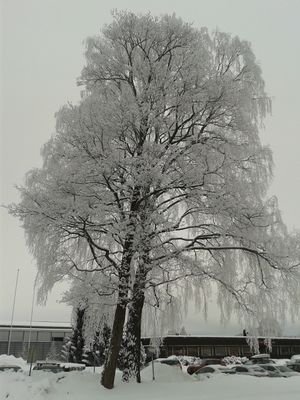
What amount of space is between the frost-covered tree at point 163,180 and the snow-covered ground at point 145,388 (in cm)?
91

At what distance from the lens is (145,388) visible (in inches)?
561

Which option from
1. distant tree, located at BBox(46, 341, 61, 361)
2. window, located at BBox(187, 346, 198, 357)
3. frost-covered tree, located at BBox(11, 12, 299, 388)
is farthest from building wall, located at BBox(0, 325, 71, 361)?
frost-covered tree, located at BBox(11, 12, 299, 388)

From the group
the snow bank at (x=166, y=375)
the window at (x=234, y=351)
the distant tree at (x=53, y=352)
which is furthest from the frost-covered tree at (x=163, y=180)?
the window at (x=234, y=351)

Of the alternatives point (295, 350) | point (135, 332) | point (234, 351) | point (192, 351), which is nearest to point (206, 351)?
point (192, 351)

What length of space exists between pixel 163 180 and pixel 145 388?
707 centimetres

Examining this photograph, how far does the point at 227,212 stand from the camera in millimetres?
14477

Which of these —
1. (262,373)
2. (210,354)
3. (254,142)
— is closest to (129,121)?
(254,142)

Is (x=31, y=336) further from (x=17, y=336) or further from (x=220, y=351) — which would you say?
(x=220, y=351)

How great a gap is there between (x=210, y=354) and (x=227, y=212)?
1701 inches

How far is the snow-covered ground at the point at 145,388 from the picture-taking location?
12.1 metres

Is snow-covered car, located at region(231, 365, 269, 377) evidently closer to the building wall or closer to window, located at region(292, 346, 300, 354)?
window, located at region(292, 346, 300, 354)

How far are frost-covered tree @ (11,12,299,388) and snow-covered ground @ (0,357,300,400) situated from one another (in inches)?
35.7

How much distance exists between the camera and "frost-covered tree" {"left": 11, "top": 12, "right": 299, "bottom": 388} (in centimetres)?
1391

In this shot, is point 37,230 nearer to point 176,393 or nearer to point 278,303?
point 176,393
